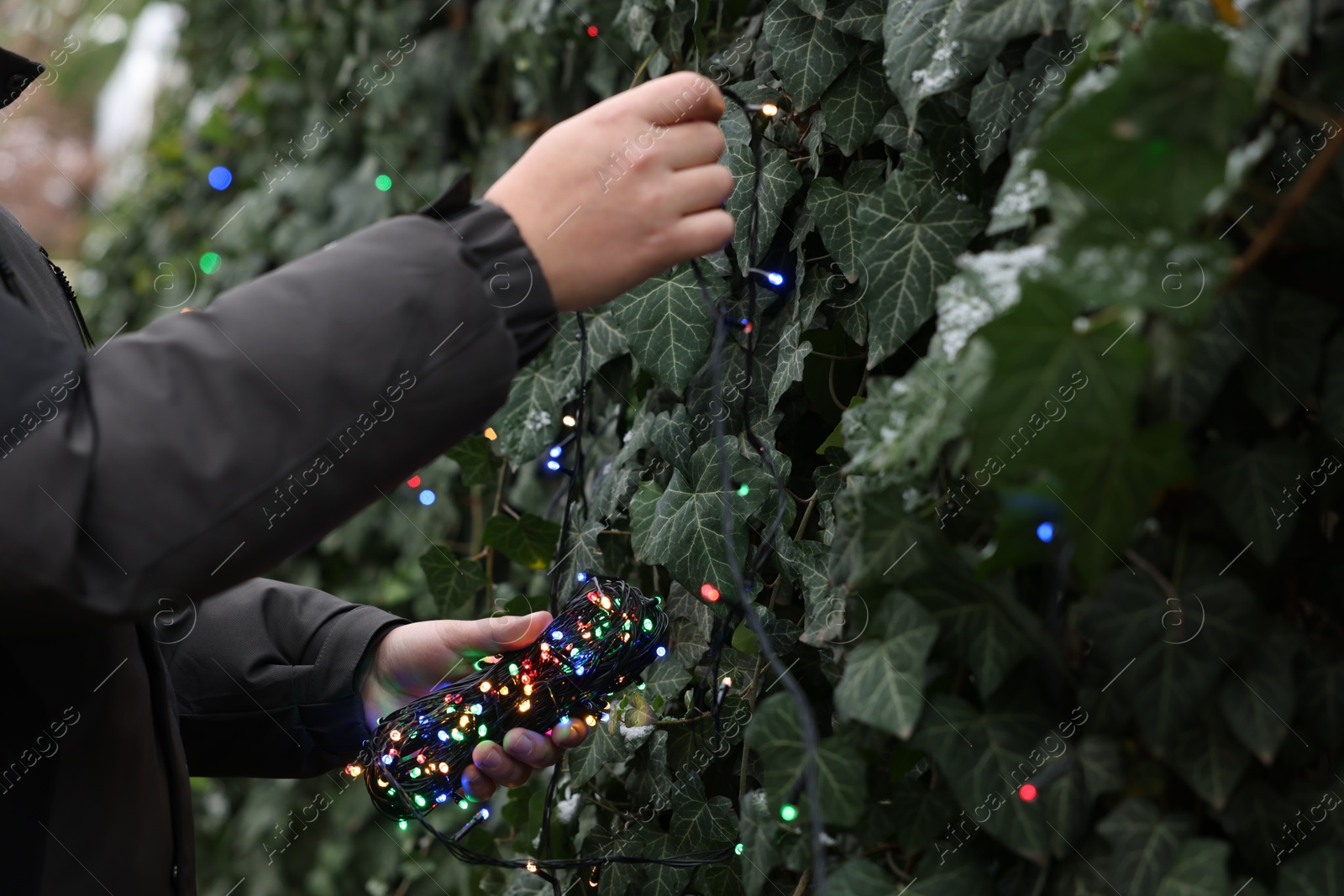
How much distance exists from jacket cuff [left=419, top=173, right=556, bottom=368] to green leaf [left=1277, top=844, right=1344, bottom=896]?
1.70 feet

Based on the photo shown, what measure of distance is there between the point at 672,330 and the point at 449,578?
1.63 feet

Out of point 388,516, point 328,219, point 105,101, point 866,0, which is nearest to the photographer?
point 866,0

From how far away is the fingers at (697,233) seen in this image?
65 cm

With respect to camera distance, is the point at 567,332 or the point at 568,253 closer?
the point at 568,253

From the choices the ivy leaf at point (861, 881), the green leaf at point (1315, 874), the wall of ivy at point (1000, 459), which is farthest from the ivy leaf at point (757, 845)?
the green leaf at point (1315, 874)

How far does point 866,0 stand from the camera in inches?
33.8

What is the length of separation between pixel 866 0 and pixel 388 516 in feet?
4.90

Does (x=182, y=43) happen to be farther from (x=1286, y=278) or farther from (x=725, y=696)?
(x=1286, y=278)

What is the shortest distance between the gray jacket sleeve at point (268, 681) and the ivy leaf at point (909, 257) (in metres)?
0.62

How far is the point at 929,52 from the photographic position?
0.75 m

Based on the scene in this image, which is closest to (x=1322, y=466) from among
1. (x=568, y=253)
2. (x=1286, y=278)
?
(x=1286, y=278)

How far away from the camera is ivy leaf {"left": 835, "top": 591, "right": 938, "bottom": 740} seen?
0.58m

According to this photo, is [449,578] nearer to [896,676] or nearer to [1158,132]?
[896,676]
